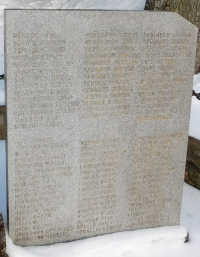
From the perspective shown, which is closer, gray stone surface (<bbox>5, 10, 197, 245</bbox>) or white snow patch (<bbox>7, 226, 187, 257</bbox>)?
gray stone surface (<bbox>5, 10, 197, 245</bbox>)

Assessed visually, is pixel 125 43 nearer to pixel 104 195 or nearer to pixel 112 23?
pixel 112 23

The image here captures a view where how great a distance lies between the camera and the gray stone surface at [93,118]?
10.5 ft

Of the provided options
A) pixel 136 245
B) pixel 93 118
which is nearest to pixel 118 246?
pixel 136 245

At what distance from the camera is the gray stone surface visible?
10.5 feet

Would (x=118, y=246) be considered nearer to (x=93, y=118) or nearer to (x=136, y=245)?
(x=136, y=245)

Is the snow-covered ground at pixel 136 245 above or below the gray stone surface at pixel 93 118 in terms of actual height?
below

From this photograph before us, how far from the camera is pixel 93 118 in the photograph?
3416mm

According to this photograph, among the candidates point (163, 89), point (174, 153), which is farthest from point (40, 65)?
point (174, 153)

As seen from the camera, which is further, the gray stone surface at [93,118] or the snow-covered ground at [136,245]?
the snow-covered ground at [136,245]

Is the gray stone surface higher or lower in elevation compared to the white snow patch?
higher

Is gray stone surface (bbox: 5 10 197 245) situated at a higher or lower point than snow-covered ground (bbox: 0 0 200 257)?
higher

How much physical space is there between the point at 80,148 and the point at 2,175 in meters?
1.36

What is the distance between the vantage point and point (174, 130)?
367 cm

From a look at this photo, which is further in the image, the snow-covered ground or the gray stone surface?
the snow-covered ground
